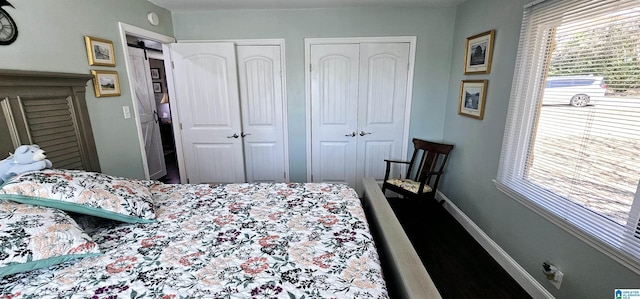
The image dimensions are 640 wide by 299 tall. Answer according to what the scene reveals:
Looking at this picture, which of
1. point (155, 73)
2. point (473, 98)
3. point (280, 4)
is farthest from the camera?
point (155, 73)

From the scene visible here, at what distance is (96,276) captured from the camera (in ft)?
3.44

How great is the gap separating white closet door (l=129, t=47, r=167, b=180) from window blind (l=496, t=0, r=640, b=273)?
4.17 metres

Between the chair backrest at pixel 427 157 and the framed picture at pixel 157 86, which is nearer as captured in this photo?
the chair backrest at pixel 427 157

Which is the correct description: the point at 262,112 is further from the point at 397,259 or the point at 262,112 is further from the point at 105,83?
the point at 397,259

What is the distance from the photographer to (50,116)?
1.72m

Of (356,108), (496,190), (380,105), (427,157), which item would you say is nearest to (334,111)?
(356,108)

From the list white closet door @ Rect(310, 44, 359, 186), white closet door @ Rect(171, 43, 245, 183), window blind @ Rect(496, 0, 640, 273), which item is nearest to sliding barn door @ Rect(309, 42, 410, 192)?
white closet door @ Rect(310, 44, 359, 186)

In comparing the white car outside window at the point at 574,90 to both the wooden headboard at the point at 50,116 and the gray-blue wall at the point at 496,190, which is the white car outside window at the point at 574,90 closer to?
the gray-blue wall at the point at 496,190

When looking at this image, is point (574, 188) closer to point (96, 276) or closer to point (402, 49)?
point (402, 49)

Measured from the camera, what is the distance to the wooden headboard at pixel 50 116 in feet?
4.92

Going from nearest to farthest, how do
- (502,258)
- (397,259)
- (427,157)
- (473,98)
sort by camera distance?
(397,259) < (502,258) < (473,98) < (427,157)

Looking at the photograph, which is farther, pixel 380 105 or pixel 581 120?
pixel 380 105

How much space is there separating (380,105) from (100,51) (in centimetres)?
271

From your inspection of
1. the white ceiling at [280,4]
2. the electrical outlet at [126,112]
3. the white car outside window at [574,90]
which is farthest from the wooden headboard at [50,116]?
the white car outside window at [574,90]
